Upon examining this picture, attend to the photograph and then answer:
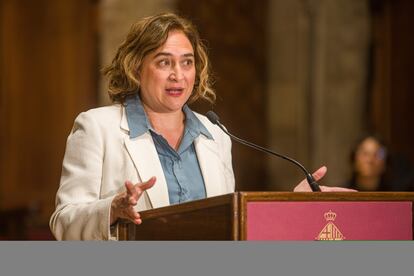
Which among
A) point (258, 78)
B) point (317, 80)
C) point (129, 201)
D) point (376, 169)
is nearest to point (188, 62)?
point (129, 201)

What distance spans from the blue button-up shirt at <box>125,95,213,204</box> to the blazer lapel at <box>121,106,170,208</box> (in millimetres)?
27

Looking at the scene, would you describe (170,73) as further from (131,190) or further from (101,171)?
(131,190)

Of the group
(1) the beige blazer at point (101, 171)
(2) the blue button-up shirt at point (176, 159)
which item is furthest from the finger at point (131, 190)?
(2) the blue button-up shirt at point (176, 159)

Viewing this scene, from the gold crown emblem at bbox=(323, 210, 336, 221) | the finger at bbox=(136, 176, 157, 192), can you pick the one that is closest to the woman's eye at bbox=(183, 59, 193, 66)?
the finger at bbox=(136, 176, 157, 192)

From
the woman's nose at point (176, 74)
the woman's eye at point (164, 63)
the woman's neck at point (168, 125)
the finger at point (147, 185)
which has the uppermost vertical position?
the woman's eye at point (164, 63)

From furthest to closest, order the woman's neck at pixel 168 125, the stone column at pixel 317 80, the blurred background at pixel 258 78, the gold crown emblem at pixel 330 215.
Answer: the stone column at pixel 317 80
the blurred background at pixel 258 78
the woman's neck at pixel 168 125
the gold crown emblem at pixel 330 215

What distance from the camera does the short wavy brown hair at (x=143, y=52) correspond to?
12.7ft

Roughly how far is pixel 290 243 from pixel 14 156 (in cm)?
733

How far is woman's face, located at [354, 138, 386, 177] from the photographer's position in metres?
8.30

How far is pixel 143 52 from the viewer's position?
12.8 feet

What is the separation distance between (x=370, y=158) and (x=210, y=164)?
4.54 m

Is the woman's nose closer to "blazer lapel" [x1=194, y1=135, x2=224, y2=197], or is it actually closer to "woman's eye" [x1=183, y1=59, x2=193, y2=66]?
"woman's eye" [x1=183, y1=59, x2=193, y2=66]

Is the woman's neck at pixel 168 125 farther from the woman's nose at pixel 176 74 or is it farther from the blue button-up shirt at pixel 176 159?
the woman's nose at pixel 176 74

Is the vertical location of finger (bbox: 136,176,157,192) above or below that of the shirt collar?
below
